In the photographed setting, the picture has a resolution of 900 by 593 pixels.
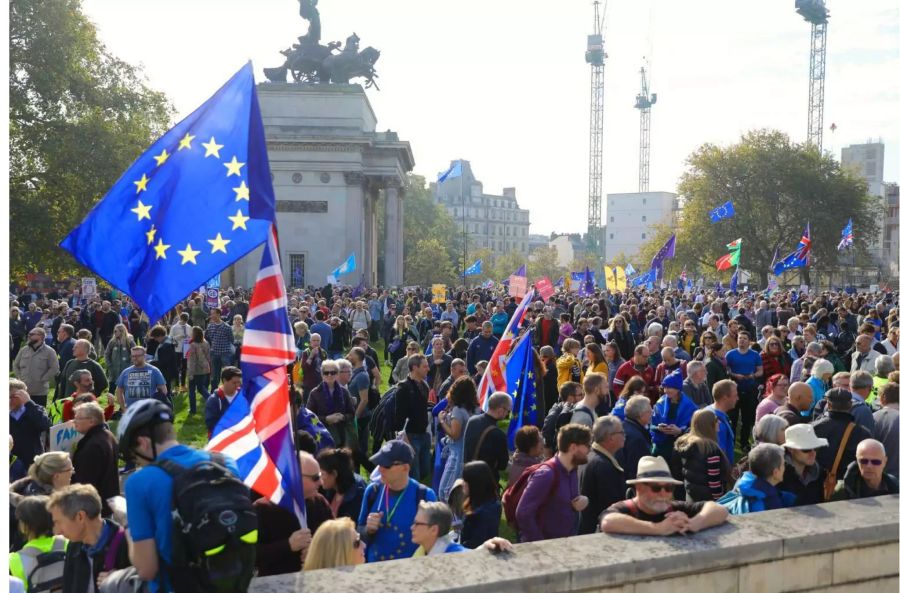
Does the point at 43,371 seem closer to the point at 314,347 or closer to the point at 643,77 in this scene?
the point at 314,347

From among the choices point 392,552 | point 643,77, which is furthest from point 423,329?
point 643,77

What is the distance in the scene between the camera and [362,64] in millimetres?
60188

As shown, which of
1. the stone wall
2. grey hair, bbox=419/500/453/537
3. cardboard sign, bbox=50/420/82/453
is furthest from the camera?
cardboard sign, bbox=50/420/82/453

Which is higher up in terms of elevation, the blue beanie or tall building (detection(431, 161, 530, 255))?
tall building (detection(431, 161, 530, 255))

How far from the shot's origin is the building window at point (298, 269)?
57625mm

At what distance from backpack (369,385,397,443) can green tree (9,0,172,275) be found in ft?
103

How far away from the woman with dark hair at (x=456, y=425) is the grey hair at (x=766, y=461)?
274 cm

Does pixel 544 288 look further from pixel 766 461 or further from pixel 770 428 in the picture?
pixel 766 461

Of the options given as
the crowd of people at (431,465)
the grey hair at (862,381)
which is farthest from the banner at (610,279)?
the grey hair at (862,381)

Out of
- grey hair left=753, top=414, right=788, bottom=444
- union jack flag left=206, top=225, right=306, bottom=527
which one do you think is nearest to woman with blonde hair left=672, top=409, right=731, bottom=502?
grey hair left=753, top=414, right=788, bottom=444

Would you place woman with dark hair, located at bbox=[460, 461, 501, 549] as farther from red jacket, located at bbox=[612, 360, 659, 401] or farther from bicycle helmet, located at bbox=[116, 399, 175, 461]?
red jacket, located at bbox=[612, 360, 659, 401]

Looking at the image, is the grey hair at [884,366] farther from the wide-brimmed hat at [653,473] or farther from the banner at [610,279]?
the banner at [610,279]

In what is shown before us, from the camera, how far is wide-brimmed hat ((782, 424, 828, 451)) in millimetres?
6465

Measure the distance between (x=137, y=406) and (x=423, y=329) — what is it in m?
20.0
